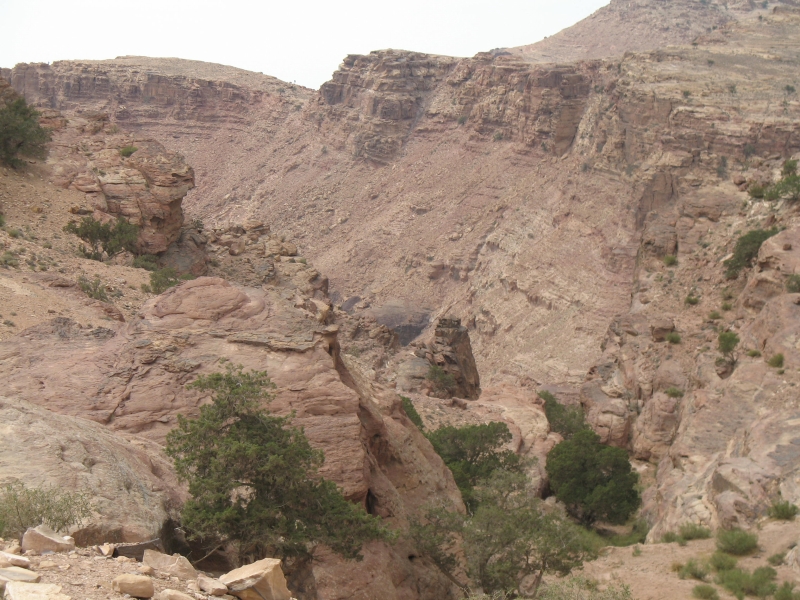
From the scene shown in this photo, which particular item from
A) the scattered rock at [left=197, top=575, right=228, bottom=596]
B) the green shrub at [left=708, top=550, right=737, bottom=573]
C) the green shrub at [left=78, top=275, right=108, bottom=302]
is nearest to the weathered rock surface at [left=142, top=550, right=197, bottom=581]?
the scattered rock at [left=197, top=575, right=228, bottom=596]

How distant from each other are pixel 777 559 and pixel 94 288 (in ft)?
60.8

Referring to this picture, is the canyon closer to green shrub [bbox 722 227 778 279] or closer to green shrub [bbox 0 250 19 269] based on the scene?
green shrub [bbox 722 227 778 279]

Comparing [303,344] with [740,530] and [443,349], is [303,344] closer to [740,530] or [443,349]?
[740,530]

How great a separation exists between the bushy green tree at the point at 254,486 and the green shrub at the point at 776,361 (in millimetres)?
16300

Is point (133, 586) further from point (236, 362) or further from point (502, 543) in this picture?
point (502, 543)

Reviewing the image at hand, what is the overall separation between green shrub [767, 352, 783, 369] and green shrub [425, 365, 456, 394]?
14336 millimetres

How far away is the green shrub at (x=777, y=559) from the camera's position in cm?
1660

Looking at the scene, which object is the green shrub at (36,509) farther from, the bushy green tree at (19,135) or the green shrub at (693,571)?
the bushy green tree at (19,135)

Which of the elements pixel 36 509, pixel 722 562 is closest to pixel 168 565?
pixel 36 509

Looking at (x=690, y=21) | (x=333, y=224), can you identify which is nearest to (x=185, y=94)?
(x=333, y=224)

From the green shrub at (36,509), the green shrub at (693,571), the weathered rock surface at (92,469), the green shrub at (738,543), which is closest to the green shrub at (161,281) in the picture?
the weathered rock surface at (92,469)

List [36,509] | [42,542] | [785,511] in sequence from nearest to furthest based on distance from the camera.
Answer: [42,542], [36,509], [785,511]

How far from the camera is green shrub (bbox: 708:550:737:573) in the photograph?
16922 millimetres

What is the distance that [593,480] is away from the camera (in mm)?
28375
